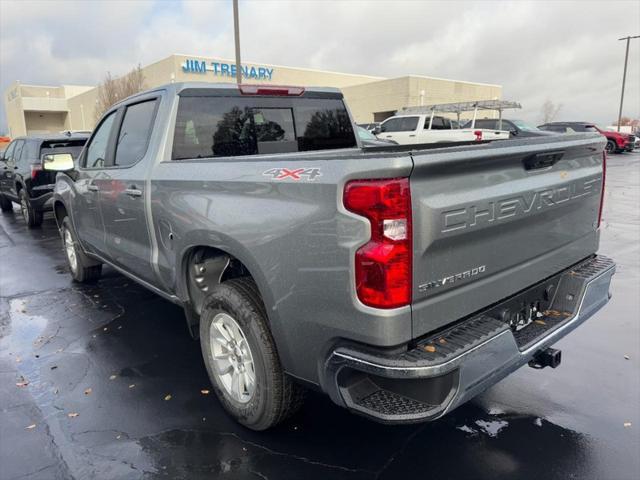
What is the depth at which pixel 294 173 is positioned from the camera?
92.4 inches

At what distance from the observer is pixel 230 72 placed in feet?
148

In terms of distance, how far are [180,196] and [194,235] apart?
32cm

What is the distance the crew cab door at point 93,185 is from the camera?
4.58 meters

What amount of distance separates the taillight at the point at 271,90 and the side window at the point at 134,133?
0.71 meters

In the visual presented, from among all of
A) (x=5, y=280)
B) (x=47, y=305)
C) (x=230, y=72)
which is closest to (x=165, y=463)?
(x=47, y=305)

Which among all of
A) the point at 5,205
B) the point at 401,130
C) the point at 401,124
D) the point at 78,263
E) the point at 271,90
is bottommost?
the point at 5,205

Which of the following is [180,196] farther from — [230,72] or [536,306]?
[230,72]

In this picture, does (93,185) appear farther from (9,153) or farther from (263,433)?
(9,153)

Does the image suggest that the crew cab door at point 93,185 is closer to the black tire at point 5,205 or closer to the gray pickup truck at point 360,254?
the gray pickup truck at point 360,254

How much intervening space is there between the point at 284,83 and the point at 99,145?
163 feet

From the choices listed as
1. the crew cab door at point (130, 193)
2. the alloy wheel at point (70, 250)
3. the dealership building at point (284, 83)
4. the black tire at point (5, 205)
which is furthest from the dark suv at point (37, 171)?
the dealership building at point (284, 83)

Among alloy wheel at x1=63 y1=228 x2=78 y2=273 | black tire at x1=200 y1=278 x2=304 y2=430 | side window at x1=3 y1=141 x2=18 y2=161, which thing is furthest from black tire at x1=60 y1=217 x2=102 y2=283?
side window at x1=3 y1=141 x2=18 y2=161

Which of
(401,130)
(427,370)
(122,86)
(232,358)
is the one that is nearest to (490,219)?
(427,370)

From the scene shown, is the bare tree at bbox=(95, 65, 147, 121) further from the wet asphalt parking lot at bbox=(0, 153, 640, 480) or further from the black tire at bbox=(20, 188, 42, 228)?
the wet asphalt parking lot at bbox=(0, 153, 640, 480)
